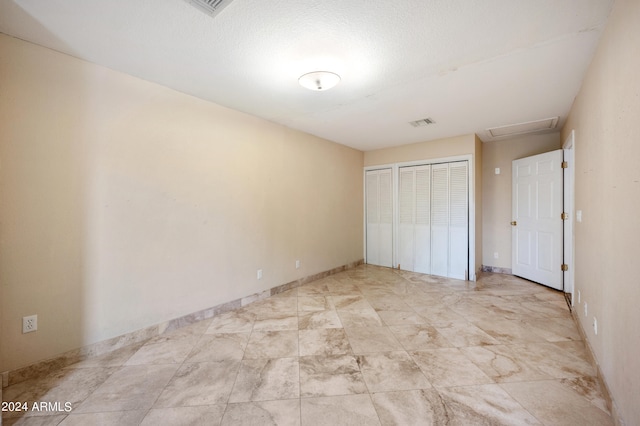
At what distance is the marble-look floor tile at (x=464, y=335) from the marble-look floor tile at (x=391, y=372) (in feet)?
1.93

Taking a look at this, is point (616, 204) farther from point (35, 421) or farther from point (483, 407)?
point (35, 421)

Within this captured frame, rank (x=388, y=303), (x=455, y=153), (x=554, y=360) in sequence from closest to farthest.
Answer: (x=554, y=360)
(x=388, y=303)
(x=455, y=153)

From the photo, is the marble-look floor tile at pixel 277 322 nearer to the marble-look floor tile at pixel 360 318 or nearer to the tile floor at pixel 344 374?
the tile floor at pixel 344 374

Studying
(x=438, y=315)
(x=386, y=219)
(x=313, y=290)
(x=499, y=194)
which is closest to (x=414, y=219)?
(x=386, y=219)

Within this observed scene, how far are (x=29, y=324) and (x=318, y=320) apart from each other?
7.86 feet

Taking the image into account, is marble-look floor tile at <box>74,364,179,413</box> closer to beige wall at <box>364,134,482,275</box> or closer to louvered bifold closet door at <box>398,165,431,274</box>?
louvered bifold closet door at <box>398,165,431,274</box>

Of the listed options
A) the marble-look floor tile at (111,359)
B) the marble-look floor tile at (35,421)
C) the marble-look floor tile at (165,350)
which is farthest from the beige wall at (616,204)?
the marble-look floor tile at (111,359)

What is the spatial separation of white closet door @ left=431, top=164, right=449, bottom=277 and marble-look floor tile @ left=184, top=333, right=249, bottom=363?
359 centimetres

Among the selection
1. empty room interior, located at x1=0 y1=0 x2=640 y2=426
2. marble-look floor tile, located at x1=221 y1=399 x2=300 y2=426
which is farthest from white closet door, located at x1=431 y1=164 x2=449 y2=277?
marble-look floor tile, located at x1=221 y1=399 x2=300 y2=426

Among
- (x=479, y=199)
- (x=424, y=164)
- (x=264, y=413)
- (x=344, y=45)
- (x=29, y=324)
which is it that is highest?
(x=344, y=45)

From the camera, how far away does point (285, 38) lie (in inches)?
75.2

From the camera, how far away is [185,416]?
1571 mm

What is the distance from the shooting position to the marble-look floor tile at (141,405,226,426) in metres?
1.53

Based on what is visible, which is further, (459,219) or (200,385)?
(459,219)
